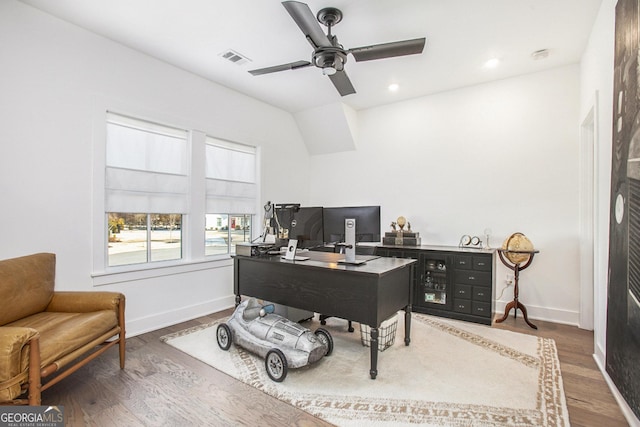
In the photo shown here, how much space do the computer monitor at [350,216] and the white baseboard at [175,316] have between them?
2069mm

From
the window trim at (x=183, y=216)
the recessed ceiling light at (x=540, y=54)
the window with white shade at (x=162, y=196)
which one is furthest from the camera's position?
the recessed ceiling light at (x=540, y=54)

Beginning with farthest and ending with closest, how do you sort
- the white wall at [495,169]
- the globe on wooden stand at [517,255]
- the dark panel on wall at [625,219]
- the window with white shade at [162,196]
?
the white wall at [495,169] → the globe on wooden stand at [517,255] → the window with white shade at [162,196] → the dark panel on wall at [625,219]

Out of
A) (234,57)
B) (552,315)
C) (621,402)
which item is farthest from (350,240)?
(552,315)

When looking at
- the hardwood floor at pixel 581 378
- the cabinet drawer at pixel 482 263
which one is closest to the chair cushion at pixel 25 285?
the hardwood floor at pixel 581 378

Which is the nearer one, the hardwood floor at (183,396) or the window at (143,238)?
the hardwood floor at (183,396)

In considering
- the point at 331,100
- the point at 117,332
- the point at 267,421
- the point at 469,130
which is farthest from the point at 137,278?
the point at 469,130

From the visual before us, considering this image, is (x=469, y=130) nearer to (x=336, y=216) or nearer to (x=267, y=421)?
(x=336, y=216)

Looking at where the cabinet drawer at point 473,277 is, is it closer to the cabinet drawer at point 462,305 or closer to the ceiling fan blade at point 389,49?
the cabinet drawer at point 462,305

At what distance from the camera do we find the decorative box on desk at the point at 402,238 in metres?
4.27

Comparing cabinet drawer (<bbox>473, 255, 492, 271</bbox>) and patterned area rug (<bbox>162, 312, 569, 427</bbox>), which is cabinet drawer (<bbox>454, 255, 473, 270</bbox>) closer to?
cabinet drawer (<bbox>473, 255, 492, 271</bbox>)

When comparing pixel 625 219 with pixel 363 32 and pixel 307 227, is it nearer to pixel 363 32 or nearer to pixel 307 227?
pixel 307 227

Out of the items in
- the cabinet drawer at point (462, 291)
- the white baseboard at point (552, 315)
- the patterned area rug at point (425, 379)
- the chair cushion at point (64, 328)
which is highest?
the chair cushion at point (64, 328)

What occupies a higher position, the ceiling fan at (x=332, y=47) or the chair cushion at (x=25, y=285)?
the ceiling fan at (x=332, y=47)

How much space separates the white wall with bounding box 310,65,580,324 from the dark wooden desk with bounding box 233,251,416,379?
6.40 feet
